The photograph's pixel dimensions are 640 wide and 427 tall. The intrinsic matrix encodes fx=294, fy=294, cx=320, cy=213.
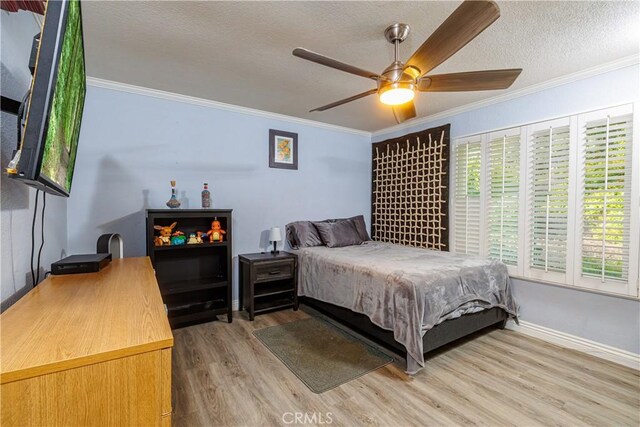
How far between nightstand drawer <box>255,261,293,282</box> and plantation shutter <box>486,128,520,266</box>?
224 centimetres

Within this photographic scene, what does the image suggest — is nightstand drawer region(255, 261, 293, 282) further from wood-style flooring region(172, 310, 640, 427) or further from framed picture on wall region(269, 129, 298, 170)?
framed picture on wall region(269, 129, 298, 170)

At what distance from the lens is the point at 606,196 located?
95.1 inches

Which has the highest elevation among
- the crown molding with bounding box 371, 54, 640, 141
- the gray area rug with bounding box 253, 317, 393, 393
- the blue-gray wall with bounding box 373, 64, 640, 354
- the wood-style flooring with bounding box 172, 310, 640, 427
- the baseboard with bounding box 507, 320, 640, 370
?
the crown molding with bounding box 371, 54, 640, 141

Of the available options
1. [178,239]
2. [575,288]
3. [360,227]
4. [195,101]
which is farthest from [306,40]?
[575,288]

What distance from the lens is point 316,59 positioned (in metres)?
1.62

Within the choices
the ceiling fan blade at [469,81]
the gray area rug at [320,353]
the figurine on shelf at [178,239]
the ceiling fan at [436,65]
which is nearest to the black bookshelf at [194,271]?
the figurine on shelf at [178,239]

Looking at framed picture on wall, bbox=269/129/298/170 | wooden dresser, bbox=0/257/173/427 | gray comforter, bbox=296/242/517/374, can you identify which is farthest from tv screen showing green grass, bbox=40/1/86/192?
framed picture on wall, bbox=269/129/298/170

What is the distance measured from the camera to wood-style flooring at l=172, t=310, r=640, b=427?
5.74 feet

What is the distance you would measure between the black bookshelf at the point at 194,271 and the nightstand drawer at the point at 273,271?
0.32m

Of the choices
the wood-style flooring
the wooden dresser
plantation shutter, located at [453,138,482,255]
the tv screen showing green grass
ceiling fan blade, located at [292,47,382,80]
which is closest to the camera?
the wooden dresser

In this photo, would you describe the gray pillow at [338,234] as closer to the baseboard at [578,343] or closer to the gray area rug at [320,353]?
the gray area rug at [320,353]

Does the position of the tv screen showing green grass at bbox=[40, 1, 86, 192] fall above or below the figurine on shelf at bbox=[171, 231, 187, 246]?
above

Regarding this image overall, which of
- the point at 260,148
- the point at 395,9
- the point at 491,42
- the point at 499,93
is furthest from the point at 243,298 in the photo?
the point at 499,93

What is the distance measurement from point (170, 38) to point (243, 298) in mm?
2623
